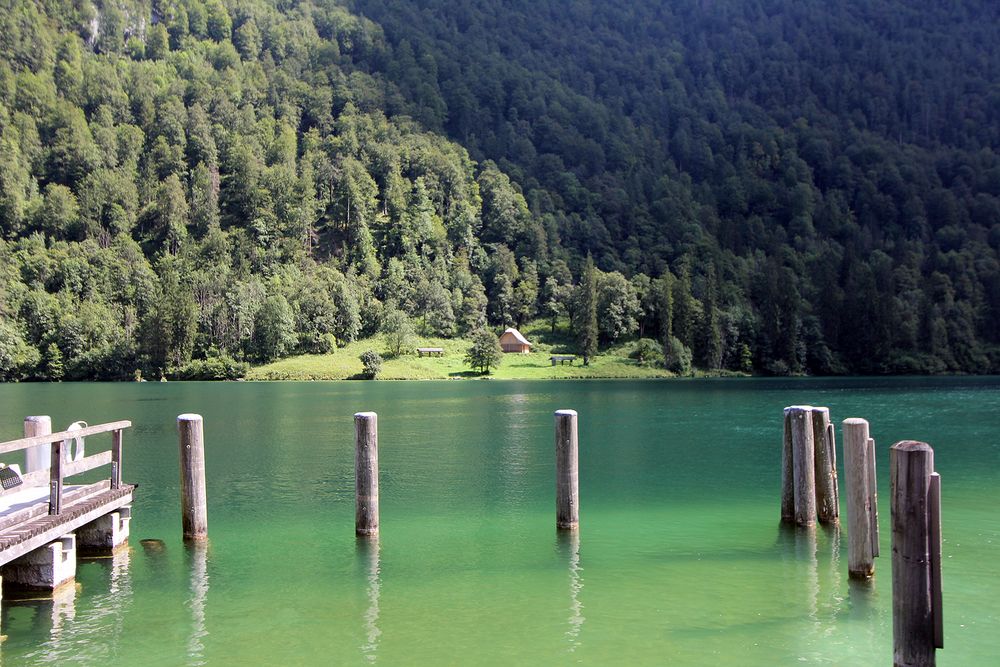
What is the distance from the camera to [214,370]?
506 feet

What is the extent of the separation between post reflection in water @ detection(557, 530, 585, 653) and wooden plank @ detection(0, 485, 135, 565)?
10.5 metres

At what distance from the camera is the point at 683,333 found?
16925 cm

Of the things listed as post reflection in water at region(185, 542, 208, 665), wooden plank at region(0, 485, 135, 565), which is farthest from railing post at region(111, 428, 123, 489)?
post reflection in water at region(185, 542, 208, 665)

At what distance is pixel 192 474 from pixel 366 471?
14.9ft

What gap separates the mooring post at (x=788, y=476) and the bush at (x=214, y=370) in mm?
139179

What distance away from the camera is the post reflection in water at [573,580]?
1613 cm

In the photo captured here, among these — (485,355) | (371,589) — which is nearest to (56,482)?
(371,589)

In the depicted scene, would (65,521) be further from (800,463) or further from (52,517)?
(800,463)

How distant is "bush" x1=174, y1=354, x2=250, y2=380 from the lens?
154 metres

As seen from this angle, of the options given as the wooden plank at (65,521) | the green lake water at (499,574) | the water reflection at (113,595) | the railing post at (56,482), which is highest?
the railing post at (56,482)

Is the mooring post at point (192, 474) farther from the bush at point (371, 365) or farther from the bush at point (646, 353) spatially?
the bush at point (646, 353)

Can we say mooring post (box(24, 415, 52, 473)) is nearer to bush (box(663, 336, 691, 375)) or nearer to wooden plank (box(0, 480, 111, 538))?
wooden plank (box(0, 480, 111, 538))

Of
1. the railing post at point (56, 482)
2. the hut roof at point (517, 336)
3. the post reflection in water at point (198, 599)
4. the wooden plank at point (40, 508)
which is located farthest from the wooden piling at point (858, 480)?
the hut roof at point (517, 336)

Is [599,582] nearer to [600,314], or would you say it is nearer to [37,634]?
[37,634]
